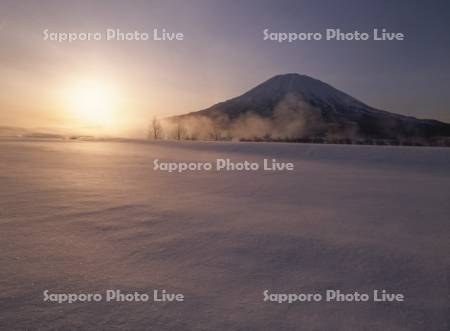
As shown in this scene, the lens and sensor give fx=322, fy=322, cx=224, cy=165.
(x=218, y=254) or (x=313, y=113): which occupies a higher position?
(x=313, y=113)

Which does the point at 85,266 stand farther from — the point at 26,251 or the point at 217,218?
the point at 217,218

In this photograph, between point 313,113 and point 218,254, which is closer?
point 218,254

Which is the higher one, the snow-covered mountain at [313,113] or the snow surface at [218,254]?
the snow-covered mountain at [313,113]

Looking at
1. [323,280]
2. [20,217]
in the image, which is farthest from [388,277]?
[20,217]

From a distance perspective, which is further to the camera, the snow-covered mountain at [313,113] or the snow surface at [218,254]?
the snow-covered mountain at [313,113]
